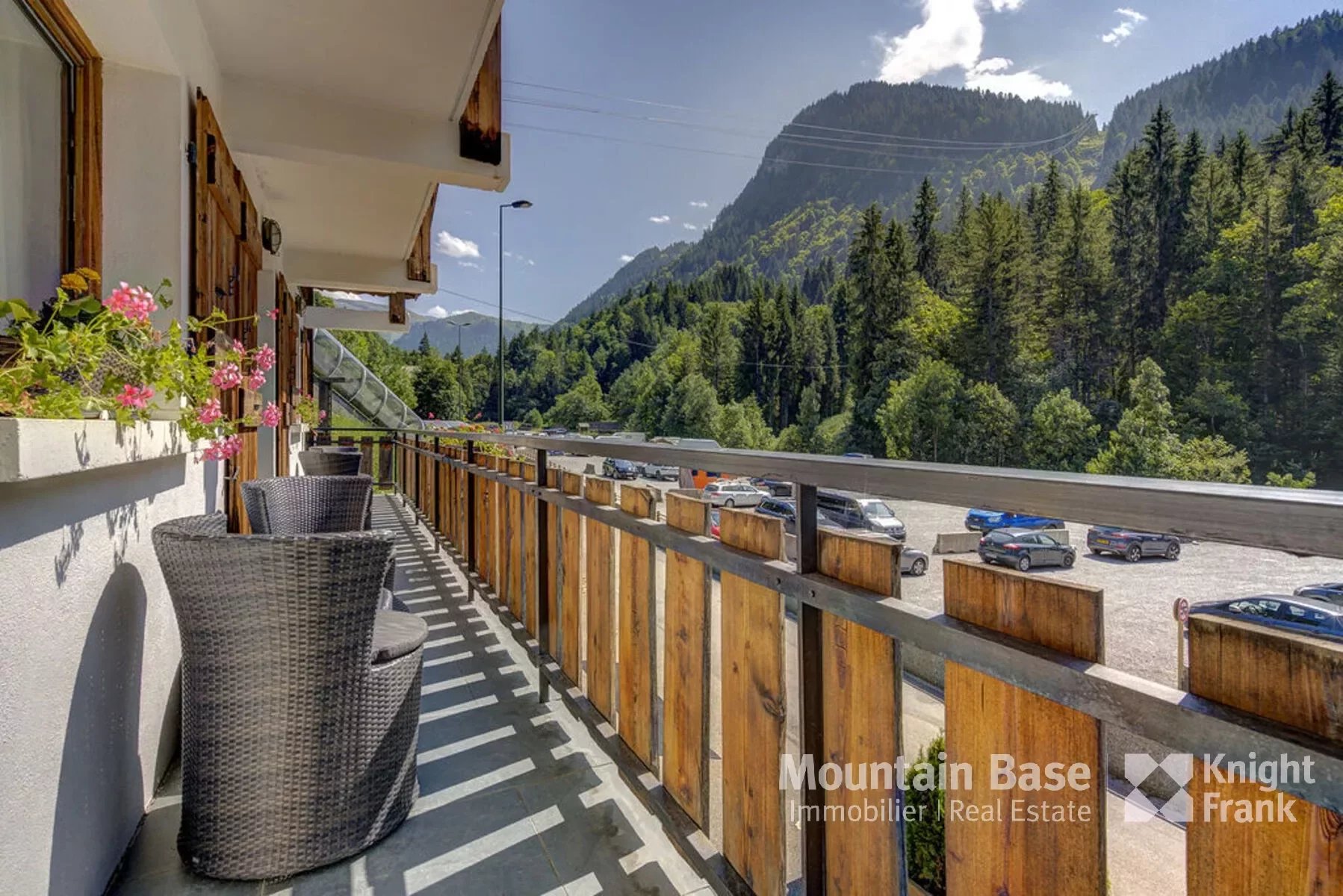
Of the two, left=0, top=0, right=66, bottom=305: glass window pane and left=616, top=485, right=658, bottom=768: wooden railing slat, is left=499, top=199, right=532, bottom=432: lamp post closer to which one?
left=0, top=0, right=66, bottom=305: glass window pane

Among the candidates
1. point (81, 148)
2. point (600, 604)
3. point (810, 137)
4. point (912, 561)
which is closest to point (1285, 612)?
point (912, 561)

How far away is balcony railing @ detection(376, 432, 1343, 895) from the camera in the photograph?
1.79ft

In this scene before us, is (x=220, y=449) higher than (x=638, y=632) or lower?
higher

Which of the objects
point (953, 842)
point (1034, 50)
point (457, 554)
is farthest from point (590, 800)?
point (1034, 50)

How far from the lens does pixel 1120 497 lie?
63 cm

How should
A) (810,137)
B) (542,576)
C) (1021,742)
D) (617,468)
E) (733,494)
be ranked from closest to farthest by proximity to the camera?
(1021,742)
(733,494)
(542,576)
(617,468)
(810,137)

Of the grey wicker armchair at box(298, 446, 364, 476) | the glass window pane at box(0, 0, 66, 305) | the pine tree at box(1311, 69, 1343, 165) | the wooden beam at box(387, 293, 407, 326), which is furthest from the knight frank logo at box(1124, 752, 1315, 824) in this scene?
the pine tree at box(1311, 69, 1343, 165)

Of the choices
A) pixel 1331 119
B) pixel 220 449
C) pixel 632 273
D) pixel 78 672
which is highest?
pixel 632 273

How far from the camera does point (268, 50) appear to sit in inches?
114

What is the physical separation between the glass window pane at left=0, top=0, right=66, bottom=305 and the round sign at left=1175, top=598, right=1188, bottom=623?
244 centimetres

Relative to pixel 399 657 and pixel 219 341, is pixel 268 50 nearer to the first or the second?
pixel 219 341

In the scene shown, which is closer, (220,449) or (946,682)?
(946,682)

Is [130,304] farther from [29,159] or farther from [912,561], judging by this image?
[912,561]

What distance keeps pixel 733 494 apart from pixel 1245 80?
339ft
